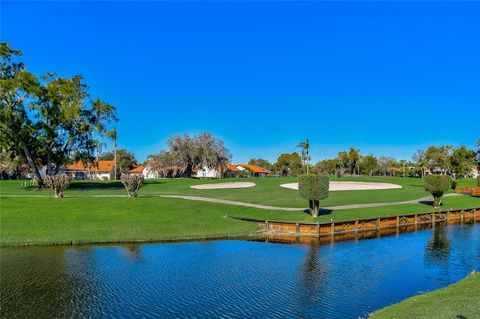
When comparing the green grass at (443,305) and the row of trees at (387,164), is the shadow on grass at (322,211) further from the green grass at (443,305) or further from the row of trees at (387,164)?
the row of trees at (387,164)

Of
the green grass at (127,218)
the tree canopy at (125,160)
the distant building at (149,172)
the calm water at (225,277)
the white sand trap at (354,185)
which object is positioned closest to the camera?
the calm water at (225,277)

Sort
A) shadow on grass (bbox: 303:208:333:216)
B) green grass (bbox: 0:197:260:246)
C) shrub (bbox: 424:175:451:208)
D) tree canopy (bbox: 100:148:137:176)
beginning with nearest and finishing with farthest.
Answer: green grass (bbox: 0:197:260:246) < shadow on grass (bbox: 303:208:333:216) < shrub (bbox: 424:175:451:208) < tree canopy (bbox: 100:148:137:176)

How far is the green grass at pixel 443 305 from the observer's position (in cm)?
1117

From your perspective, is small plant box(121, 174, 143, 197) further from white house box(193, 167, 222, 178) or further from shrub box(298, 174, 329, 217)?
white house box(193, 167, 222, 178)

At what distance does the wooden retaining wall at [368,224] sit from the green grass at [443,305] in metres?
16.5

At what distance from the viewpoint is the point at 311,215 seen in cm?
3662

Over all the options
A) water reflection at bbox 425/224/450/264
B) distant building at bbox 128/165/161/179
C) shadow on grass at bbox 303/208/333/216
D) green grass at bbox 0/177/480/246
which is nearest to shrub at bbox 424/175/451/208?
green grass at bbox 0/177/480/246

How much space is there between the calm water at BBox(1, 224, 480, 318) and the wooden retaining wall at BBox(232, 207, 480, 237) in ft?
13.3

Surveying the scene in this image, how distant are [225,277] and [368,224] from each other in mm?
20895

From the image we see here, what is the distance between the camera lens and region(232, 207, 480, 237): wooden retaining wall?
3134 cm

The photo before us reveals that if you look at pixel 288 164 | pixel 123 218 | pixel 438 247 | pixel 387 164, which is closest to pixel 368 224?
pixel 438 247

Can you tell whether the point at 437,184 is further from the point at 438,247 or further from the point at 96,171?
the point at 96,171

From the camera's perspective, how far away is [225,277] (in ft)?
59.7

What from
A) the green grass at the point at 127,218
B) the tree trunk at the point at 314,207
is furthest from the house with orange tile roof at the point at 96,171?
the tree trunk at the point at 314,207
